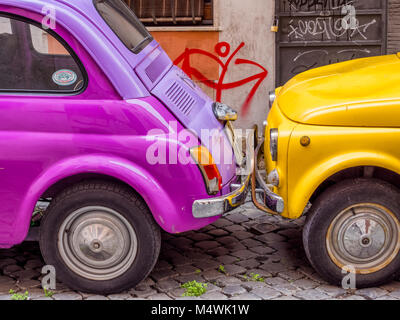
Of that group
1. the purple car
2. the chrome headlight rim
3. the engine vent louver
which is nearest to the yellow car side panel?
the chrome headlight rim

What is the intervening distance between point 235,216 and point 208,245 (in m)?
0.86

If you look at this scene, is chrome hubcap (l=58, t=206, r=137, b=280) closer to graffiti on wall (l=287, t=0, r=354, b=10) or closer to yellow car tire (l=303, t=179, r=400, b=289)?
yellow car tire (l=303, t=179, r=400, b=289)

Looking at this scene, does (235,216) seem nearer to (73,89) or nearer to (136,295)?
(136,295)

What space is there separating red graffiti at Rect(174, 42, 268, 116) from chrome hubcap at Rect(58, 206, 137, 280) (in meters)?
4.97

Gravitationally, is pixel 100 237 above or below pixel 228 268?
above

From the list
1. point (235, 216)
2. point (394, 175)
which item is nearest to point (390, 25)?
point (235, 216)

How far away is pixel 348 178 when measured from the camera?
4762mm

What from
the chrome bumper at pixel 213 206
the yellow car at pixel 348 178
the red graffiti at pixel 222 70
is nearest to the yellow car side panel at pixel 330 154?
the yellow car at pixel 348 178

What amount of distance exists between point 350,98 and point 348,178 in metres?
0.58

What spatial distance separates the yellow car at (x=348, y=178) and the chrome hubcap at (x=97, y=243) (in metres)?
1.05

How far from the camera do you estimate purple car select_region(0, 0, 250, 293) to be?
441 cm

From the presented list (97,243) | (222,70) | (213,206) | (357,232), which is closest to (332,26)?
(222,70)

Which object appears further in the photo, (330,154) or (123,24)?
(123,24)

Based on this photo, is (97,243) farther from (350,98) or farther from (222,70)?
(222,70)
